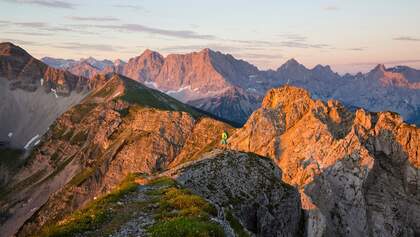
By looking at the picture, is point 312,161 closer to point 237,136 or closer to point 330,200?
point 330,200

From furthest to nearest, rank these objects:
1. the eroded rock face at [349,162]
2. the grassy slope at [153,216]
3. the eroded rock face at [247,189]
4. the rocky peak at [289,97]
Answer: the rocky peak at [289,97] < the eroded rock face at [349,162] < the eroded rock face at [247,189] < the grassy slope at [153,216]

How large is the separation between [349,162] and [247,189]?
89382mm

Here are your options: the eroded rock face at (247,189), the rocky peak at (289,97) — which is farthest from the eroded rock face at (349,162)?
the eroded rock face at (247,189)

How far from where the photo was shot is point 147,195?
4459cm

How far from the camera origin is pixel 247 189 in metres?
56.3

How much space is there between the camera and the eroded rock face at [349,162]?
418 feet

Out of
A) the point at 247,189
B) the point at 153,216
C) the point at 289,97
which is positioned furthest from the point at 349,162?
the point at 153,216

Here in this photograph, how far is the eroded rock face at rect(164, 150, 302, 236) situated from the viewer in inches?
2041

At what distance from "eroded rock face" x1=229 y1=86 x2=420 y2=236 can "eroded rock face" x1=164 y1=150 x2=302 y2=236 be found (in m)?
35.3

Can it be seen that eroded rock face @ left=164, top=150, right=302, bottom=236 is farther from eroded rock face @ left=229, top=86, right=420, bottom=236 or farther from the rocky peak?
the rocky peak

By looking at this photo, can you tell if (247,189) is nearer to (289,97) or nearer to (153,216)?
(153,216)

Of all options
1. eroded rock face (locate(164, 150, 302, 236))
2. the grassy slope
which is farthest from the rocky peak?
the grassy slope

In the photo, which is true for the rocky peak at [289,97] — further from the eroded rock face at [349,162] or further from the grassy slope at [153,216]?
the grassy slope at [153,216]

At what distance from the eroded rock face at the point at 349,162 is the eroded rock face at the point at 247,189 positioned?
35293mm
